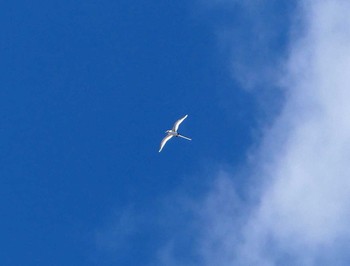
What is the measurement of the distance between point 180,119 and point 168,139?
21.2ft

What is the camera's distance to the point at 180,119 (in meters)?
116

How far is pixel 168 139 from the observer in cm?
11806
